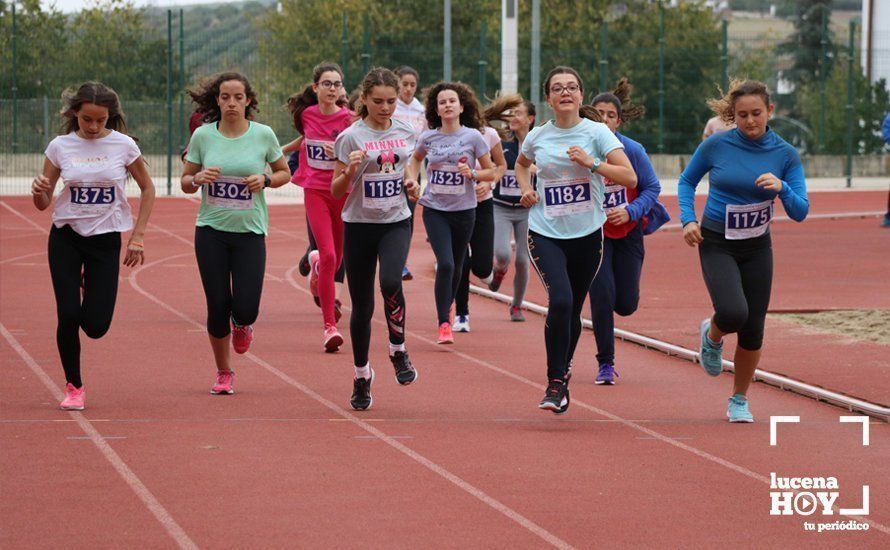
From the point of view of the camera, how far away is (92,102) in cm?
886

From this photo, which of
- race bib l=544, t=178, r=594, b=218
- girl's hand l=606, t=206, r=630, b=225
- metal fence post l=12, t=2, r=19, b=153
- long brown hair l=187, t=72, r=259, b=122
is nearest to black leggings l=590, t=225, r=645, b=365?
girl's hand l=606, t=206, r=630, b=225

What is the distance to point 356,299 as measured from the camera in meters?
9.02

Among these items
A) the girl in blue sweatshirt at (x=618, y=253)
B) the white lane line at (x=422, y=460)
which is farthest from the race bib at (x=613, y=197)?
the white lane line at (x=422, y=460)

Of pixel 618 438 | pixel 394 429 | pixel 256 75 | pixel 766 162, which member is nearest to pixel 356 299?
pixel 394 429

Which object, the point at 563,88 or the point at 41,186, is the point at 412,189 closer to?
the point at 563,88

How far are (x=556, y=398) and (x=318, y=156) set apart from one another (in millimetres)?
3677

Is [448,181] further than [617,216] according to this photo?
Yes

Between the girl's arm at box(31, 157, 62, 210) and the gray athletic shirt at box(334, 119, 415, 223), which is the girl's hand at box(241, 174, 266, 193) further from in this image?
the girl's arm at box(31, 157, 62, 210)

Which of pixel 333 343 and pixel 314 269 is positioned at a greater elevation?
pixel 314 269

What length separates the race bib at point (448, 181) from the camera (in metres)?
11.6

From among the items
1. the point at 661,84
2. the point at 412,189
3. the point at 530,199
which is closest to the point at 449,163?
the point at 412,189

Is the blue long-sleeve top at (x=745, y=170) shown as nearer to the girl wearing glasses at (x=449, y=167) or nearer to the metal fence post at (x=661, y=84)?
the girl wearing glasses at (x=449, y=167)

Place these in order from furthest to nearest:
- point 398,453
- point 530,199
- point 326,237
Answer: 1. point 326,237
2. point 530,199
3. point 398,453

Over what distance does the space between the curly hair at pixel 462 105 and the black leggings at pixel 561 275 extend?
9.32ft
